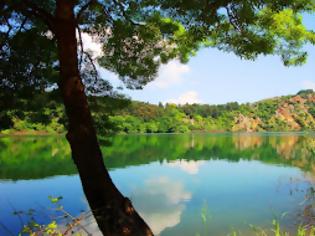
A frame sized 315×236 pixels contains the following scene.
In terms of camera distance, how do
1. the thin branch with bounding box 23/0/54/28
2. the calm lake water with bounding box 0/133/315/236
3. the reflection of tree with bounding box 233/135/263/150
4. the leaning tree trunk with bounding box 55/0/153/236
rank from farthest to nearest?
the reflection of tree with bounding box 233/135/263/150
the calm lake water with bounding box 0/133/315/236
the thin branch with bounding box 23/0/54/28
the leaning tree trunk with bounding box 55/0/153/236

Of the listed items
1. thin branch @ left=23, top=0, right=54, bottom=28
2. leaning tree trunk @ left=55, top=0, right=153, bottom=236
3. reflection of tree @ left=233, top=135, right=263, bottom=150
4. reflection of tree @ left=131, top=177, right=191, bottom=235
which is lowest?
reflection of tree @ left=131, top=177, right=191, bottom=235

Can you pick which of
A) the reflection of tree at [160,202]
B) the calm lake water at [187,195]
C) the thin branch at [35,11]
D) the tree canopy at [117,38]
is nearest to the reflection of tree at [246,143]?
the calm lake water at [187,195]

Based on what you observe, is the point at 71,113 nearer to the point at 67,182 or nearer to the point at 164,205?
the point at 164,205

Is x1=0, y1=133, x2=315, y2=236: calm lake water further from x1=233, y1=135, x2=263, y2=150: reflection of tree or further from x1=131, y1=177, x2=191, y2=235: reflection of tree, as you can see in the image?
x1=233, y1=135, x2=263, y2=150: reflection of tree

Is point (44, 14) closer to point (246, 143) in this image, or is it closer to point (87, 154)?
point (87, 154)

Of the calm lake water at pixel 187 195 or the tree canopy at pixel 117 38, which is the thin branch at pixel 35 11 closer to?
the tree canopy at pixel 117 38

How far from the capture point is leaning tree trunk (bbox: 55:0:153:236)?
16.4ft

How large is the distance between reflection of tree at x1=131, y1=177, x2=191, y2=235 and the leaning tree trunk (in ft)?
24.1

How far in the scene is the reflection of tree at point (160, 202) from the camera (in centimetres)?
1348

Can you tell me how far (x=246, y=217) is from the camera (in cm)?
1399

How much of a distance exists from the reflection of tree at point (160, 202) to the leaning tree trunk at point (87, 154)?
735 cm

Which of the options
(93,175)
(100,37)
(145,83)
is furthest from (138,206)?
(93,175)

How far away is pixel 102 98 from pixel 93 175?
3923 mm

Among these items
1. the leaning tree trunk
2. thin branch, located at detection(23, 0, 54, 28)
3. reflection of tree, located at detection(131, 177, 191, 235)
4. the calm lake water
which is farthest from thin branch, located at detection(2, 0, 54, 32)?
reflection of tree, located at detection(131, 177, 191, 235)
